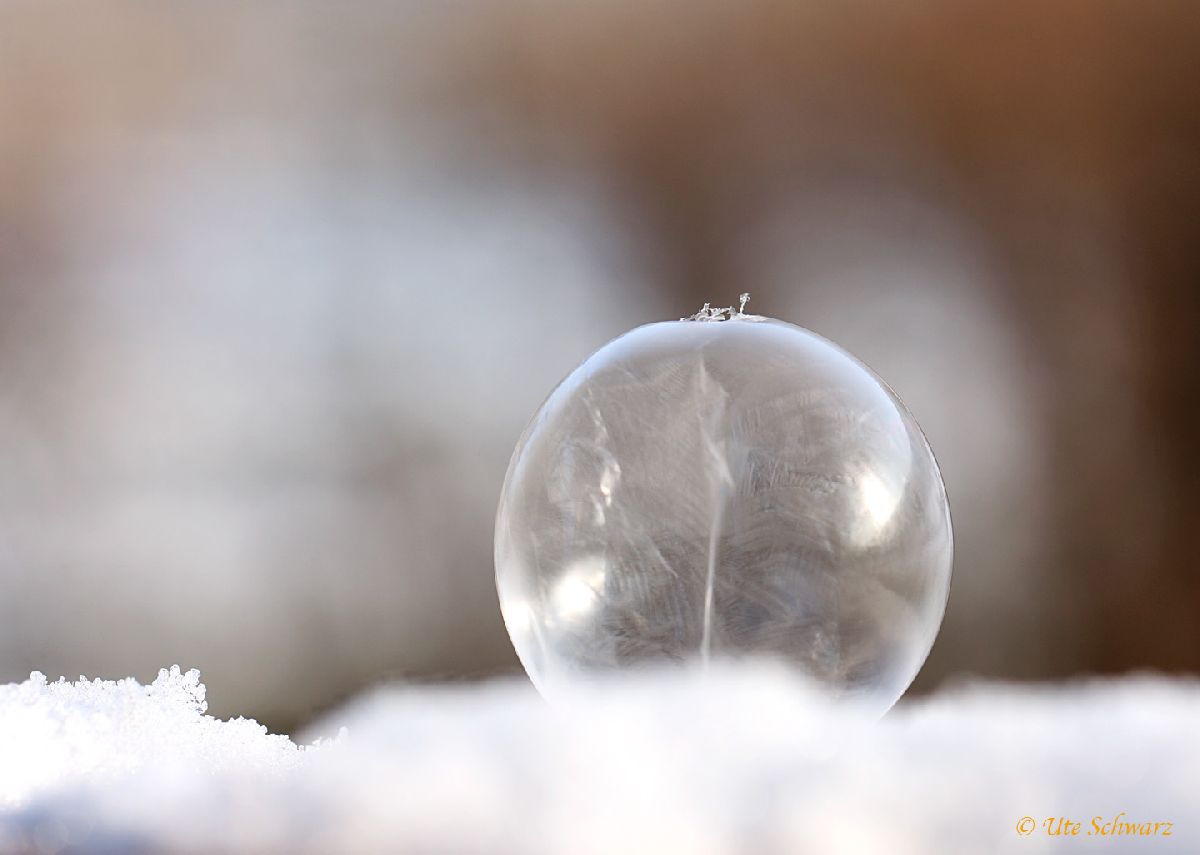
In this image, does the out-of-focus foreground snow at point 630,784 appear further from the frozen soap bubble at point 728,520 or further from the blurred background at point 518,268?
the blurred background at point 518,268

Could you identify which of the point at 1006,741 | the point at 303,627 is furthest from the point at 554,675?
the point at 303,627

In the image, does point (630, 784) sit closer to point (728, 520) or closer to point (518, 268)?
point (728, 520)

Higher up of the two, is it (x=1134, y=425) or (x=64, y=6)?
(x=64, y=6)

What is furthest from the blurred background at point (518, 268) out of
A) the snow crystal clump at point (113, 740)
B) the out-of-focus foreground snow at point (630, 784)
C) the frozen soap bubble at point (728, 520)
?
the frozen soap bubble at point (728, 520)

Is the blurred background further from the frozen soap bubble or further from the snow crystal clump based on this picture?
the frozen soap bubble

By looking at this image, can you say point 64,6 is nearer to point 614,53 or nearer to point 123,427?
point 123,427

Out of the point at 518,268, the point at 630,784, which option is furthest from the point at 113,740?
the point at 518,268
